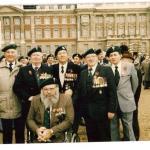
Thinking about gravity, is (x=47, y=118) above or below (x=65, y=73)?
below

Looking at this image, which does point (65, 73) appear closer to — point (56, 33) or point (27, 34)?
point (27, 34)

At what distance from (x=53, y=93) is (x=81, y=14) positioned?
53.4 m

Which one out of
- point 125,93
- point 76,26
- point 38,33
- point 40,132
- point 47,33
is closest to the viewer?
point 40,132

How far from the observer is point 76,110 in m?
5.27

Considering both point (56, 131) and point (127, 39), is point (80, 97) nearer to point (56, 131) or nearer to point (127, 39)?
point (56, 131)

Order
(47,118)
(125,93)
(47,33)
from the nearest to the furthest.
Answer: (47,118) < (125,93) < (47,33)

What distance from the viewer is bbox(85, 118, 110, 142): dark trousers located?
15.0ft

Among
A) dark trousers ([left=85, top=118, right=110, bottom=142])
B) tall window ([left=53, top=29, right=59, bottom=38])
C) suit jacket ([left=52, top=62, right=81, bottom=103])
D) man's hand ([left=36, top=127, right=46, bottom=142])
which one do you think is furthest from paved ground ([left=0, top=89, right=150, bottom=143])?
tall window ([left=53, top=29, right=59, bottom=38])

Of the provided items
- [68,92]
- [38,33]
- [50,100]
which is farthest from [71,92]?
[38,33]

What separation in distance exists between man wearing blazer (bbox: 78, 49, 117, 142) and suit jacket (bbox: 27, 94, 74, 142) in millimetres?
571

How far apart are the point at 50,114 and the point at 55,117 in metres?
0.05

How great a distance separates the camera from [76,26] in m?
57.1

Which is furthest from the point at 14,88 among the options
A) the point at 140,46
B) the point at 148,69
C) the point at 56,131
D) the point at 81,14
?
the point at 81,14

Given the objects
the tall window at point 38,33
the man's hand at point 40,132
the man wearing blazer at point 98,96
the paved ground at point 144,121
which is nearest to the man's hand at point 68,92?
the man wearing blazer at point 98,96
